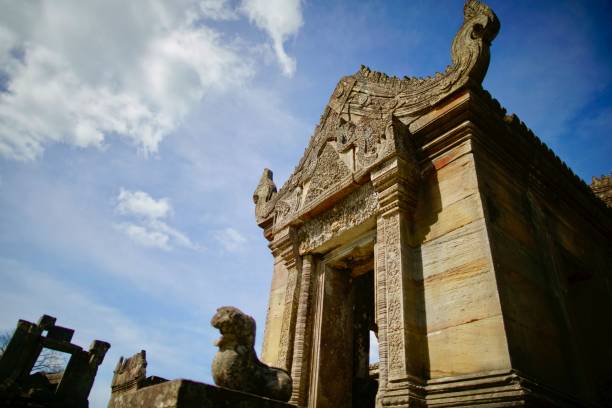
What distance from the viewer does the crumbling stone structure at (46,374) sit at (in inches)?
718

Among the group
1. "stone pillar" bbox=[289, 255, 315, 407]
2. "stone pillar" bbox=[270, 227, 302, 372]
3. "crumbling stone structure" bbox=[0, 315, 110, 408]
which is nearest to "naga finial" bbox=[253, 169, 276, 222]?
"stone pillar" bbox=[270, 227, 302, 372]

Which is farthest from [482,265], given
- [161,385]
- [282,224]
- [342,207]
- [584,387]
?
[282,224]

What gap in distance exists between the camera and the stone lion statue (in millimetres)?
3520

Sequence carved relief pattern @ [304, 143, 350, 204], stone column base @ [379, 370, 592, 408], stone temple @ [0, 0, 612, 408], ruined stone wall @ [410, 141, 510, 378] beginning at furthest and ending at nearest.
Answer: carved relief pattern @ [304, 143, 350, 204], ruined stone wall @ [410, 141, 510, 378], stone temple @ [0, 0, 612, 408], stone column base @ [379, 370, 592, 408]

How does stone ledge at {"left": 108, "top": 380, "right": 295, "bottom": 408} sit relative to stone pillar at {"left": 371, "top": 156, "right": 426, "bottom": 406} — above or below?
below

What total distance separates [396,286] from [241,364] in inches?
84.9

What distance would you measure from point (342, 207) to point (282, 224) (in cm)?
149

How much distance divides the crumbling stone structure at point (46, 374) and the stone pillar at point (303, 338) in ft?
59.2

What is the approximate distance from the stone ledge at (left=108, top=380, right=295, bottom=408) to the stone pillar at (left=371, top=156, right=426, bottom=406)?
1742mm

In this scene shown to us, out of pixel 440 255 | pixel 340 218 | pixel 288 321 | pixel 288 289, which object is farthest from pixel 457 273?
pixel 288 289

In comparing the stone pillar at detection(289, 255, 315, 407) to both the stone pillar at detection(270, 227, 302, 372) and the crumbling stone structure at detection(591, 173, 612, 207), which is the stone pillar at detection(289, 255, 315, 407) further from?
the crumbling stone structure at detection(591, 173, 612, 207)

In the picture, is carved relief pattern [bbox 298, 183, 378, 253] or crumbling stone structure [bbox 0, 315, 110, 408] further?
crumbling stone structure [bbox 0, 315, 110, 408]

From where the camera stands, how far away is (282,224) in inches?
291

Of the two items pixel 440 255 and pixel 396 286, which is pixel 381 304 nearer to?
pixel 396 286
